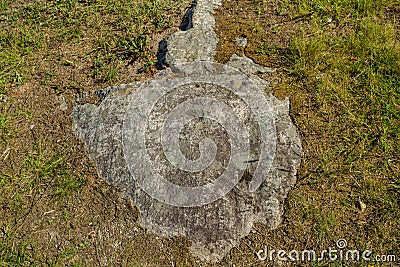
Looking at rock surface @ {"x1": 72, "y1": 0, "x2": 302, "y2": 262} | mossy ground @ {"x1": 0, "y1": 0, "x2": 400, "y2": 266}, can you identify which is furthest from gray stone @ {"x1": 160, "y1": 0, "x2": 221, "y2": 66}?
mossy ground @ {"x1": 0, "y1": 0, "x2": 400, "y2": 266}

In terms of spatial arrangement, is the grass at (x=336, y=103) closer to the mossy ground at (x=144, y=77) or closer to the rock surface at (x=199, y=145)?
the mossy ground at (x=144, y=77)

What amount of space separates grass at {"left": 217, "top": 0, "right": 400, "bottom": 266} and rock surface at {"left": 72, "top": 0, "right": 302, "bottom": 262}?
14 centimetres

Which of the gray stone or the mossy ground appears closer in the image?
the mossy ground

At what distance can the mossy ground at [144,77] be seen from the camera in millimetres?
3107

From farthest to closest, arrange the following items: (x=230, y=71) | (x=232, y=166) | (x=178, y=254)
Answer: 1. (x=230, y=71)
2. (x=232, y=166)
3. (x=178, y=254)

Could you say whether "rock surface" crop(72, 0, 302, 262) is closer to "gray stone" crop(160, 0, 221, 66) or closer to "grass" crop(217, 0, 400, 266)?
"gray stone" crop(160, 0, 221, 66)

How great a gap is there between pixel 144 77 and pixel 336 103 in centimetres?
180

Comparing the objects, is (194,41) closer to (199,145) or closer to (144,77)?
(144,77)

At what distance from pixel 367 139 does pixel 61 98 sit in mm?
2839

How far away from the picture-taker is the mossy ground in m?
3.11

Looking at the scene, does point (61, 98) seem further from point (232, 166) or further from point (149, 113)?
point (232, 166)

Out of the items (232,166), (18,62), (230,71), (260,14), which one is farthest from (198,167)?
(18,62)

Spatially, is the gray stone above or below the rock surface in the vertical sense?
above

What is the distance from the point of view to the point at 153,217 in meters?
3.18
